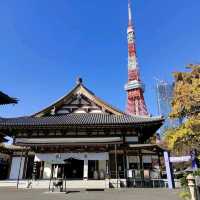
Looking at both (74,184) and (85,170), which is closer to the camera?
(74,184)

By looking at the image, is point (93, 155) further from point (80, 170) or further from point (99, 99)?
point (99, 99)

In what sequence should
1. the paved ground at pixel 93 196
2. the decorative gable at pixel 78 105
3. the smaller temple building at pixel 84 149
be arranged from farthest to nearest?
the decorative gable at pixel 78 105
the smaller temple building at pixel 84 149
the paved ground at pixel 93 196

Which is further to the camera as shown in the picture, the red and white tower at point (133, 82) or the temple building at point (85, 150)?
the red and white tower at point (133, 82)

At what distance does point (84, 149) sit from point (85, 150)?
14 centimetres

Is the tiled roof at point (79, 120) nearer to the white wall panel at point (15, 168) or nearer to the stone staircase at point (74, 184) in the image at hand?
the white wall panel at point (15, 168)

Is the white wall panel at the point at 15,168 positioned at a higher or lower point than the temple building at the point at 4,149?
lower

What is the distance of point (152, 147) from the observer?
21.6 meters

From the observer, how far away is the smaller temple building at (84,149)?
2216 centimetres

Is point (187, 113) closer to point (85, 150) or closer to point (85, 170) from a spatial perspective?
point (85, 150)

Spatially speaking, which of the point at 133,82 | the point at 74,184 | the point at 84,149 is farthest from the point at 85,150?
the point at 133,82

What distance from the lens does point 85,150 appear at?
2297 centimetres

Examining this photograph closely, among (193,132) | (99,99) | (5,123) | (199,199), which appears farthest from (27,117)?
(199,199)

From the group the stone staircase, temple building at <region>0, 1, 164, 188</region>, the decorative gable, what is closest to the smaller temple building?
temple building at <region>0, 1, 164, 188</region>

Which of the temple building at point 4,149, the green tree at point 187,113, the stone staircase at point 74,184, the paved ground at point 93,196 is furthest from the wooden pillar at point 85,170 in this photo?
the green tree at point 187,113
